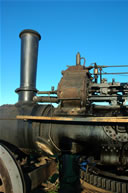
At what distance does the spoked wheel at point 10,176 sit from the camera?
318cm

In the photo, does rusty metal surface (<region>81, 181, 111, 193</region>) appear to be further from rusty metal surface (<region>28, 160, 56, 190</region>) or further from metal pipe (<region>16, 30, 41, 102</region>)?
metal pipe (<region>16, 30, 41, 102</region>)

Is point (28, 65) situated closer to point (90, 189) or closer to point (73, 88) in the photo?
point (73, 88)

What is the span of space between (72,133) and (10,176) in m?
1.48

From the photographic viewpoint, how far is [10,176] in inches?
127

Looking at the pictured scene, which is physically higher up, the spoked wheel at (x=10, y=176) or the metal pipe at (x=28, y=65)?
the metal pipe at (x=28, y=65)

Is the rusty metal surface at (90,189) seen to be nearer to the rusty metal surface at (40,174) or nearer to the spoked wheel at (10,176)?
the rusty metal surface at (40,174)

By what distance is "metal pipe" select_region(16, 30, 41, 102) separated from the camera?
16.8ft

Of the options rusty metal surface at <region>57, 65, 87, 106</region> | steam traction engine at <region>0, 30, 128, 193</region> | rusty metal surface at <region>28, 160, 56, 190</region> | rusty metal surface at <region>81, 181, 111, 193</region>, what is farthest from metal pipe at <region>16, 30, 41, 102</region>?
rusty metal surface at <region>81, 181, 111, 193</region>

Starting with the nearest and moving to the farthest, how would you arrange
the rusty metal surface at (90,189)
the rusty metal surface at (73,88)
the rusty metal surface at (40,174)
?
the rusty metal surface at (40,174) → the rusty metal surface at (73,88) → the rusty metal surface at (90,189)

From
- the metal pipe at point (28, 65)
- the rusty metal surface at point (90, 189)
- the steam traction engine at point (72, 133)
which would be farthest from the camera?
the metal pipe at point (28, 65)

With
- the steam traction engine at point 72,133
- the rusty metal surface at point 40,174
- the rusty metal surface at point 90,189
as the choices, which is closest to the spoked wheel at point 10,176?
the steam traction engine at point 72,133

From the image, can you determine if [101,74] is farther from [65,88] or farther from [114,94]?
[65,88]

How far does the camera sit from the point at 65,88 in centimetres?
373

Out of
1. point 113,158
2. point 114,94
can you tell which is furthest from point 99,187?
point 114,94
